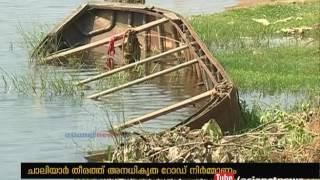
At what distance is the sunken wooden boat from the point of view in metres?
14.9

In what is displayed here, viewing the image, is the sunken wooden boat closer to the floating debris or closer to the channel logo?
the floating debris

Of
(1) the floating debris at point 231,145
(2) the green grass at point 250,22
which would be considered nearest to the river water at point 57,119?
(1) the floating debris at point 231,145

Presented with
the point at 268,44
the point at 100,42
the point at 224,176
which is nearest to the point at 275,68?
the point at 100,42

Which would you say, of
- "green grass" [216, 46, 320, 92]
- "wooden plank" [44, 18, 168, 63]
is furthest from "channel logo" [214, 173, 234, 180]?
"wooden plank" [44, 18, 168, 63]

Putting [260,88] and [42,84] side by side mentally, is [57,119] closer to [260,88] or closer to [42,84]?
[42,84]

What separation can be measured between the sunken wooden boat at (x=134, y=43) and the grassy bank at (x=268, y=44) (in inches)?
54.5

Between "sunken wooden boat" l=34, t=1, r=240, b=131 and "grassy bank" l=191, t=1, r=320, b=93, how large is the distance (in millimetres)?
1385

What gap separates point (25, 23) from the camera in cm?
2958

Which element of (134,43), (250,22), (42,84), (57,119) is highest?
(250,22)

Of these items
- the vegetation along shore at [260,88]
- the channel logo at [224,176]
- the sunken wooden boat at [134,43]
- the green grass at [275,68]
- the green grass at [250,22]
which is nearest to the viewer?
the channel logo at [224,176]

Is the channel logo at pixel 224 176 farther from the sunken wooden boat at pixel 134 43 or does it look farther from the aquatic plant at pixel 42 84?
the aquatic plant at pixel 42 84

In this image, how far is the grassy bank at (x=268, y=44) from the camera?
17.3 metres

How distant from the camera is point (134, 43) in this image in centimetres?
1994

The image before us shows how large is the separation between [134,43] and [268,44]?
444 cm
